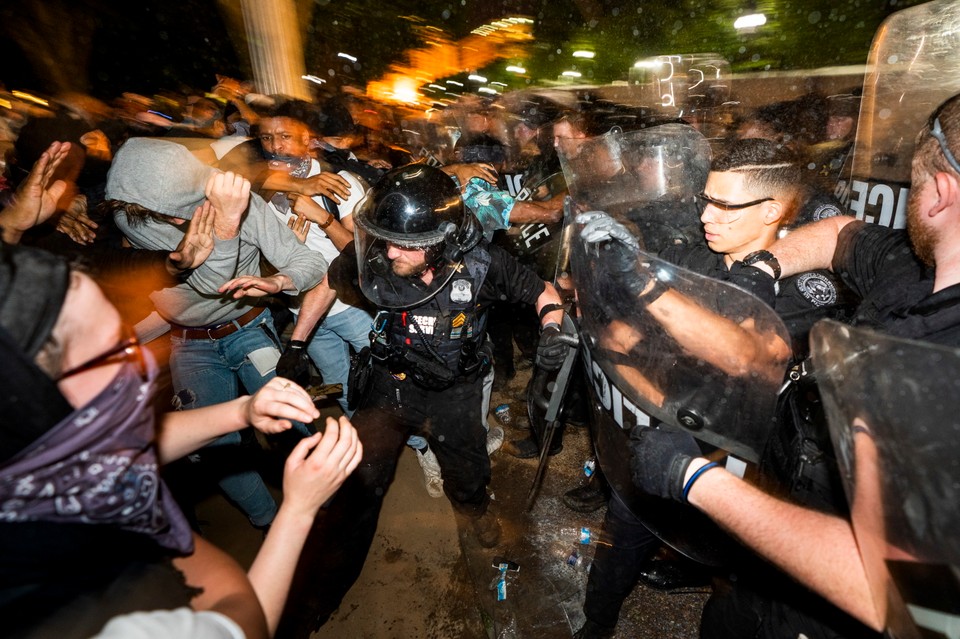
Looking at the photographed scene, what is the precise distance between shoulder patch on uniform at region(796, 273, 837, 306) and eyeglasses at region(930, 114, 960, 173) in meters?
0.78

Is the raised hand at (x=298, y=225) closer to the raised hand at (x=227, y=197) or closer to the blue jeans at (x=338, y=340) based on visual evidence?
the blue jeans at (x=338, y=340)

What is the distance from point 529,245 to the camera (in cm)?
414

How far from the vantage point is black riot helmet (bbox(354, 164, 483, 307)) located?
2350mm

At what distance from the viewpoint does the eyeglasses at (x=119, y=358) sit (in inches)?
35.3

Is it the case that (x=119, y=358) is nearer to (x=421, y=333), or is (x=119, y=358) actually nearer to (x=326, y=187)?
(x=421, y=333)

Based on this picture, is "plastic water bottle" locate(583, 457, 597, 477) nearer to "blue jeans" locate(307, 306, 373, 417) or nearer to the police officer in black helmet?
the police officer in black helmet

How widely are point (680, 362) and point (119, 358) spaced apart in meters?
1.62

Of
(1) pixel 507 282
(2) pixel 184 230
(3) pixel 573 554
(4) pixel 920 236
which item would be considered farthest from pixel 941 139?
(2) pixel 184 230

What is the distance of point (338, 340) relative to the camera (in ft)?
11.8

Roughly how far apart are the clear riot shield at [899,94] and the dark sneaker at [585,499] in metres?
2.78

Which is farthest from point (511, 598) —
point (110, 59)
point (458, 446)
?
→ point (110, 59)

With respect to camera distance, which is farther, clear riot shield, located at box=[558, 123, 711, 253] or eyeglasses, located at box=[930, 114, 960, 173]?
clear riot shield, located at box=[558, 123, 711, 253]

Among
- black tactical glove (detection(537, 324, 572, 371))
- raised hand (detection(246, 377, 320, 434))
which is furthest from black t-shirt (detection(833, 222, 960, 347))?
raised hand (detection(246, 377, 320, 434))

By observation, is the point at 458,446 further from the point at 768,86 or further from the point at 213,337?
the point at 768,86
